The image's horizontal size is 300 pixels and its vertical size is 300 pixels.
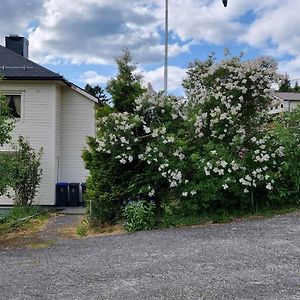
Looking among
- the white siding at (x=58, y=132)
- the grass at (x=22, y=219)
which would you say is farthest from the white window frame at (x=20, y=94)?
the grass at (x=22, y=219)

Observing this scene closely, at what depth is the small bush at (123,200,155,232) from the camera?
8844mm

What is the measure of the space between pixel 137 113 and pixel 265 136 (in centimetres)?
277

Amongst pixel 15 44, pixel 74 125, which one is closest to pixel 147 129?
pixel 74 125

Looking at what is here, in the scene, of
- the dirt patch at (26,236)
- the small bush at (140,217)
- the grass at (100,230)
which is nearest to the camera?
the dirt patch at (26,236)

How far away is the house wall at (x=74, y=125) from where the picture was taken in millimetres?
16656

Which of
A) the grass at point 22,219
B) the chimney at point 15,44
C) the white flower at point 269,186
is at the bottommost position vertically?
the grass at point 22,219

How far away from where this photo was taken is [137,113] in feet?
31.3

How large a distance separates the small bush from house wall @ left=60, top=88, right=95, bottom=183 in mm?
7806

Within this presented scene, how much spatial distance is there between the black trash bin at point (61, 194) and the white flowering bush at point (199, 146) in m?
6.51

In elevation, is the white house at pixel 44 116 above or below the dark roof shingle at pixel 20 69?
below

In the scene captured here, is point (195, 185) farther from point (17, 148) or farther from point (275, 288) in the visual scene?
point (17, 148)

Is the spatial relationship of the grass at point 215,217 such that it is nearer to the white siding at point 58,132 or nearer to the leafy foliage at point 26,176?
the leafy foliage at point 26,176

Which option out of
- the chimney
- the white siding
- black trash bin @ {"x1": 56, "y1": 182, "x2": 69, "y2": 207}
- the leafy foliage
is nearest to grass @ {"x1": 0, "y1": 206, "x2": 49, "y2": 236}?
the leafy foliage

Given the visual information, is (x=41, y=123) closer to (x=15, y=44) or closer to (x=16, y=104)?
(x=16, y=104)
